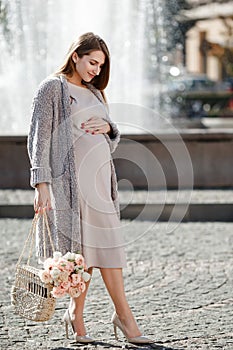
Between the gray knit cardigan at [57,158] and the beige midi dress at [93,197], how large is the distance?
5cm

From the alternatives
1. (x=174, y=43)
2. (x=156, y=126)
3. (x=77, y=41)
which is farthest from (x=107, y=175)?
(x=174, y=43)

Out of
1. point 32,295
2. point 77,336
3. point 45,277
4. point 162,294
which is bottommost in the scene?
point 162,294

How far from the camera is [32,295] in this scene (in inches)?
189

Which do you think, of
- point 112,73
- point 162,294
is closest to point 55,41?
point 112,73

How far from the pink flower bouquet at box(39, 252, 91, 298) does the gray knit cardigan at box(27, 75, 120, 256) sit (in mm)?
157

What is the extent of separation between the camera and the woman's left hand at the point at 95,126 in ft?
16.2

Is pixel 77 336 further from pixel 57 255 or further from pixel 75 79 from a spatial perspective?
pixel 75 79

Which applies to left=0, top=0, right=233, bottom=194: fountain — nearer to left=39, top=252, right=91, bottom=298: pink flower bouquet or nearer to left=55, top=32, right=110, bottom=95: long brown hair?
left=55, top=32, right=110, bottom=95: long brown hair

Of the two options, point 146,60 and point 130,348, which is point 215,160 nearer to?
point 130,348

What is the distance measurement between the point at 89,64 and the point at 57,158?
0.47 meters

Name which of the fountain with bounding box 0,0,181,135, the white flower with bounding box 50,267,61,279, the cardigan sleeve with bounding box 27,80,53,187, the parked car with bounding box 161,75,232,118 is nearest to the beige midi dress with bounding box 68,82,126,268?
the cardigan sleeve with bounding box 27,80,53,187

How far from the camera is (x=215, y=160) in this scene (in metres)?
11.5

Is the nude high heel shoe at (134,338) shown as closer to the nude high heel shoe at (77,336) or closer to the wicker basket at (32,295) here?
the nude high heel shoe at (77,336)

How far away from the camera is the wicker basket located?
15.6ft
